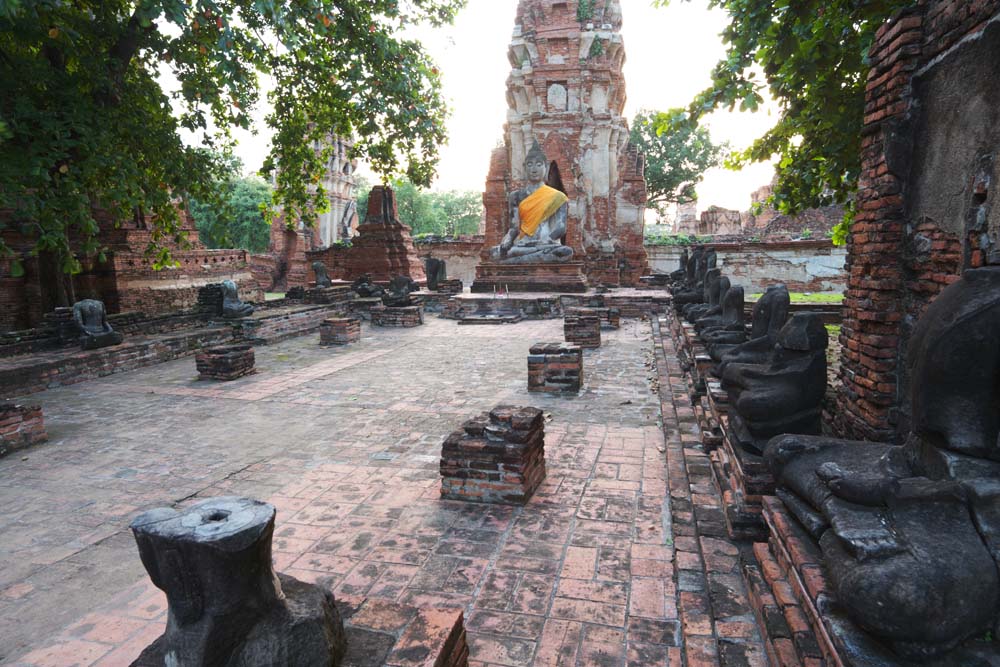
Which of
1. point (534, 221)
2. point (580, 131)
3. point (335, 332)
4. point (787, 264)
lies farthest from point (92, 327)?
point (787, 264)

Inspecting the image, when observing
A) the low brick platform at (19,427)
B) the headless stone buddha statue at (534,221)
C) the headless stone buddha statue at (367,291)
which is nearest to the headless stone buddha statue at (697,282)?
the headless stone buddha statue at (534,221)

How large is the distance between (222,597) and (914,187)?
4288mm

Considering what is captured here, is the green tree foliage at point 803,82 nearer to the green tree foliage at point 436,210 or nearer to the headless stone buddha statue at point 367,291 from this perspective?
the headless stone buddha statue at point 367,291

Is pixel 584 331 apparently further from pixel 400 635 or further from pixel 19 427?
pixel 400 635

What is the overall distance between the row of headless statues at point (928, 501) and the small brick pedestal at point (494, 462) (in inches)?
63.2

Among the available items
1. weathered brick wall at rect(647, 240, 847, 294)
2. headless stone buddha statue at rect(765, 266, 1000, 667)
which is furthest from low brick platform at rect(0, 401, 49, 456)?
weathered brick wall at rect(647, 240, 847, 294)

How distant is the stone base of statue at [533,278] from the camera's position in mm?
15109

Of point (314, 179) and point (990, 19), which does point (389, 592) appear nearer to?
point (990, 19)

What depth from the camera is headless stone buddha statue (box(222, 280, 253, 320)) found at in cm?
1120

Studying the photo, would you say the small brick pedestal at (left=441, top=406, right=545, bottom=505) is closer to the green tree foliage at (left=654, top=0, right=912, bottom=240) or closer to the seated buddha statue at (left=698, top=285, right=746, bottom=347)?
the seated buddha statue at (left=698, top=285, right=746, bottom=347)

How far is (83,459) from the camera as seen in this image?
4898 millimetres

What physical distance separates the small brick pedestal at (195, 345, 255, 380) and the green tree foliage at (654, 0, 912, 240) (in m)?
6.21

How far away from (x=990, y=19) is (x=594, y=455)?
11.7 ft

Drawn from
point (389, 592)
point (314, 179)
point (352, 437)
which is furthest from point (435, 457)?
point (314, 179)
